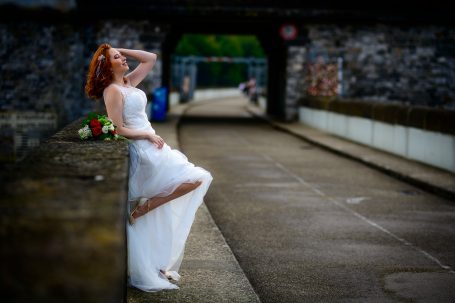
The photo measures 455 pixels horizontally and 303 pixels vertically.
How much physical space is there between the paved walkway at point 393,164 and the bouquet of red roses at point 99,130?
6.29 metres

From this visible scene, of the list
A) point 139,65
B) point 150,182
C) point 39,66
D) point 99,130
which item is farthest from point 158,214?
point 39,66

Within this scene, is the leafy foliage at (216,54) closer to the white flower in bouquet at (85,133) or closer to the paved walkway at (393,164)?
the paved walkway at (393,164)

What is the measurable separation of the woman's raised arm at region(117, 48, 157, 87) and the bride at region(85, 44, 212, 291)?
290 millimetres

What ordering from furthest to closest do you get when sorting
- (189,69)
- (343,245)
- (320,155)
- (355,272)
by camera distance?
(189,69) → (320,155) → (343,245) → (355,272)

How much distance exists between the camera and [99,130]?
16.3 feet

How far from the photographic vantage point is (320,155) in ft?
53.1

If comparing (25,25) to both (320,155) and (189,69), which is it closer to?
(320,155)

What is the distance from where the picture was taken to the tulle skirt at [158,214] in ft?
16.8

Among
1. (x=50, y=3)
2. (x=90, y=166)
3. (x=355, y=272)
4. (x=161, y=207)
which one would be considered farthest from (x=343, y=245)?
(x=50, y=3)

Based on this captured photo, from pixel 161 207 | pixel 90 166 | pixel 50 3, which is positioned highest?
pixel 50 3

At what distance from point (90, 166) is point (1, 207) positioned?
1022 millimetres

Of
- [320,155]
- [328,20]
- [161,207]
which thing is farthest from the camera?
[328,20]

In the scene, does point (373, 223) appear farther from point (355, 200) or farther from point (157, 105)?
point (157, 105)

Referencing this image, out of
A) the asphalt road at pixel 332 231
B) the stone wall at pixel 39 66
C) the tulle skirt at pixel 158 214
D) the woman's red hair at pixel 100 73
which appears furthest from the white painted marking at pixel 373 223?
the stone wall at pixel 39 66
